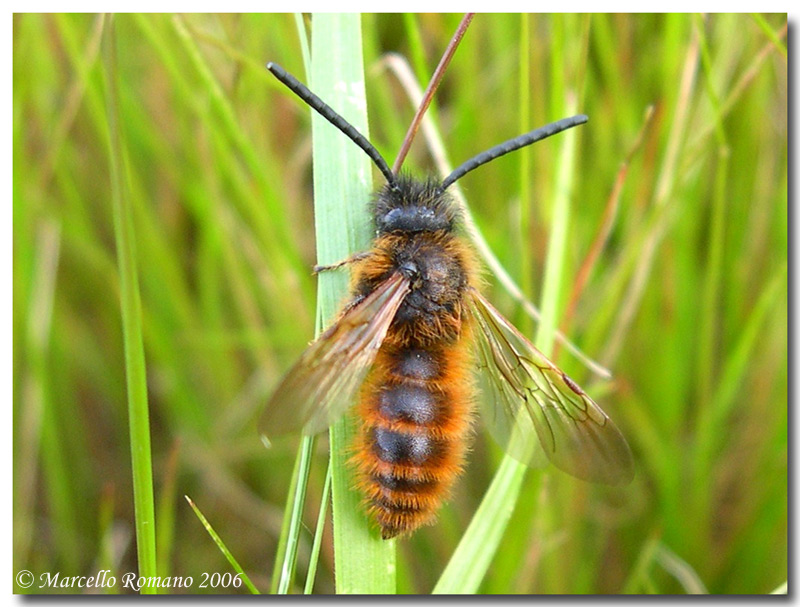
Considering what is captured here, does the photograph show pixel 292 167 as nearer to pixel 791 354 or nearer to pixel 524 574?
pixel 524 574

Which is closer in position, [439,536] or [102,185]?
[439,536]

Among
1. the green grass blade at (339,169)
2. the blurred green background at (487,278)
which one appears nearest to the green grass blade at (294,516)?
the green grass blade at (339,169)

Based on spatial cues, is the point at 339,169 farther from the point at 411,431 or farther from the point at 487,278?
the point at 487,278

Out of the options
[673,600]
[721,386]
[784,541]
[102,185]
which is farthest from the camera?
[102,185]

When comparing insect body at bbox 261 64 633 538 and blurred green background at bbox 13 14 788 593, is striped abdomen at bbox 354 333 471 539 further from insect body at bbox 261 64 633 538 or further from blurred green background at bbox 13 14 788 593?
blurred green background at bbox 13 14 788 593

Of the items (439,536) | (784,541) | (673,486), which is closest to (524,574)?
(439,536)

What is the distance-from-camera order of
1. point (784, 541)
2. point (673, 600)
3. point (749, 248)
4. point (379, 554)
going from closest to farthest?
point (379, 554), point (673, 600), point (784, 541), point (749, 248)

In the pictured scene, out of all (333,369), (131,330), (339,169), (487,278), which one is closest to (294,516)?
(333,369)

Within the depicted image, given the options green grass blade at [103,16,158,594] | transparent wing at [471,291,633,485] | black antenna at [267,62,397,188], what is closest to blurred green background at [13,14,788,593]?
transparent wing at [471,291,633,485]
